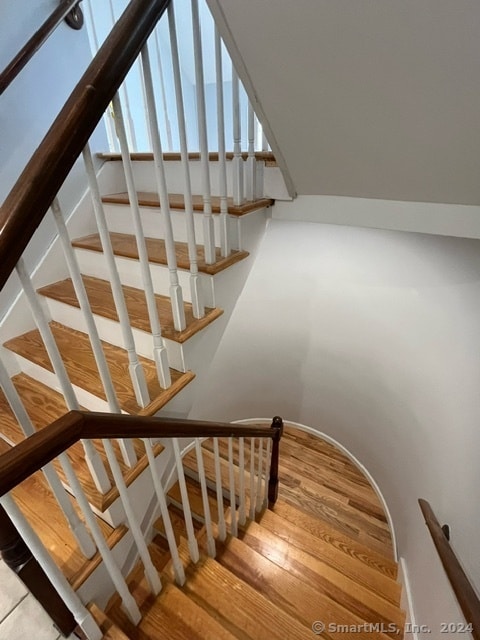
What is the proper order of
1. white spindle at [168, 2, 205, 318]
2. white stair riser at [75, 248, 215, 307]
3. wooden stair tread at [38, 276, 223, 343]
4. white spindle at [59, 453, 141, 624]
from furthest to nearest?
white stair riser at [75, 248, 215, 307] → wooden stair tread at [38, 276, 223, 343] → white spindle at [168, 2, 205, 318] → white spindle at [59, 453, 141, 624]

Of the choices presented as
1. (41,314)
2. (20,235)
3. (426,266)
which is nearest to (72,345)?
(41,314)

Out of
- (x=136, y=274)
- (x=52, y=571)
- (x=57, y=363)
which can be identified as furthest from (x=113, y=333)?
(x=52, y=571)

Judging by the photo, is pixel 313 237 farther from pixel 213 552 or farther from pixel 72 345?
pixel 213 552

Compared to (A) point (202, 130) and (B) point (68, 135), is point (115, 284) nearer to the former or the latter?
(B) point (68, 135)

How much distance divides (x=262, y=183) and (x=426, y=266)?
111 centimetres

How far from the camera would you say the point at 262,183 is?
4.88ft

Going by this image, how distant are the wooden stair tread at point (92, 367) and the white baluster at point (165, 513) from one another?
5.9 inches

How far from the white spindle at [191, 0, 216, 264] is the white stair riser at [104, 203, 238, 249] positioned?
0.17m

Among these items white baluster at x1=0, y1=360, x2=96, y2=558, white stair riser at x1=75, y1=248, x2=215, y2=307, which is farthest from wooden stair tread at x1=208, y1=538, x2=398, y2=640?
white stair riser at x1=75, y1=248, x2=215, y2=307

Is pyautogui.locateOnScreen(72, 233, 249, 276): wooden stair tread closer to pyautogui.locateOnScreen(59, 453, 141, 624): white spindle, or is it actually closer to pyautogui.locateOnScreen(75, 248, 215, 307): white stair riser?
pyautogui.locateOnScreen(75, 248, 215, 307): white stair riser

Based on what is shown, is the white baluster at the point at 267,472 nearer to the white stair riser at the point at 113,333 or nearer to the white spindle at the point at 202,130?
the white stair riser at the point at 113,333

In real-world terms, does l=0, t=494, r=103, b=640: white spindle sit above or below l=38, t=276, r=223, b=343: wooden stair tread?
below

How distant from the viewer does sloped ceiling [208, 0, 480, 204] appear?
2.36 feet

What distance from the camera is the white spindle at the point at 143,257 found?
31.8 inches
